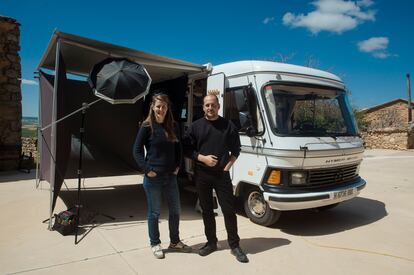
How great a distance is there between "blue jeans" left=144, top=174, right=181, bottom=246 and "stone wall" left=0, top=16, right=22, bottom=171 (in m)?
9.05

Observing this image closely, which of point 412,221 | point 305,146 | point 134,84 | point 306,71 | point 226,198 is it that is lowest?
point 412,221

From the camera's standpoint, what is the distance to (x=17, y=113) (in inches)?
441

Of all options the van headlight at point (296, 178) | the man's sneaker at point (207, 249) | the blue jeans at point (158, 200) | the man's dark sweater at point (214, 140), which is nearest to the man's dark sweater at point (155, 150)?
the blue jeans at point (158, 200)

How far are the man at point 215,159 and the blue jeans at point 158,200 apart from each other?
34cm

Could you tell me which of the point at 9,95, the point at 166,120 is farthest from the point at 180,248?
the point at 9,95

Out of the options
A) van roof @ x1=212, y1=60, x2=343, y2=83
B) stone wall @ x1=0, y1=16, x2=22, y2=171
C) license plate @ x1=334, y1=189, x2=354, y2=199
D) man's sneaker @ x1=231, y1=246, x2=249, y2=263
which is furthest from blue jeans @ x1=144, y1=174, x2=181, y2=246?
stone wall @ x1=0, y1=16, x2=22, y2=171

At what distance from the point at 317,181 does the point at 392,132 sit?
21389 mm

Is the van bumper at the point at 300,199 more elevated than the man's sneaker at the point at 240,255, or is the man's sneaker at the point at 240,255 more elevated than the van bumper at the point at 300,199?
the van bumper at the point at 300,199

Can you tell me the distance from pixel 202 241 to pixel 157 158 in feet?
5.21

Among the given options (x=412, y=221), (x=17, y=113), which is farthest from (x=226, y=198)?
(x=17, y=113)

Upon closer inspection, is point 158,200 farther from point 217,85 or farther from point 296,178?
point 217,85

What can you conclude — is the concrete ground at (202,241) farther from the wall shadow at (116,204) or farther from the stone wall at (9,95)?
the stone wall at (9,95)

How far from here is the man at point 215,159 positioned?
3.99m

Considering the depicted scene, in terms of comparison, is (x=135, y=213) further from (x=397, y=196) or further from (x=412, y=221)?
(x=397, y=196)
